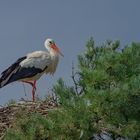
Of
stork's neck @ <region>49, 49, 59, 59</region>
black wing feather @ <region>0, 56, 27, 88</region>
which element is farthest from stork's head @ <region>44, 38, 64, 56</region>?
black wing feather @ <region>0, 56, 27, 88</region>

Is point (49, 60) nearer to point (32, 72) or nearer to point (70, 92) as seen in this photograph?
point (32, 72)

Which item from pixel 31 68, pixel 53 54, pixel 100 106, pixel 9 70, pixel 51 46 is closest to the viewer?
pixel 100 106

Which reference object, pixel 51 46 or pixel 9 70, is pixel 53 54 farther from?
pixel 9 70

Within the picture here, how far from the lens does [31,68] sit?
45.2 ft

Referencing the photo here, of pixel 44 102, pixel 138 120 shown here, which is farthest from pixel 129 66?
pixel 44 102

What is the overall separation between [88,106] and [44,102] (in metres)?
3.61

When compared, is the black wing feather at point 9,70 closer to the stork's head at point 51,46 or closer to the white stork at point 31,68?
the white stork at point 31,68

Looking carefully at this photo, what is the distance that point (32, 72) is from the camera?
1388 centimetres

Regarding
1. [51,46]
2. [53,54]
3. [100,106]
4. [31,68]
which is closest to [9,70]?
[31,68]

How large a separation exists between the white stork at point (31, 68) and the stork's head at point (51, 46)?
0.95ft

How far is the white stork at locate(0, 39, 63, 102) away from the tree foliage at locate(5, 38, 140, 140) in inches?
229

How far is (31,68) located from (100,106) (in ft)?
22.4

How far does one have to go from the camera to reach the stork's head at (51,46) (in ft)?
48.9

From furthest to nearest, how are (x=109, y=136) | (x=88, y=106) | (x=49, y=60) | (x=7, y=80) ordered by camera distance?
(x=49, y=60) < (x=7, y=80) < (x=109, y=136) < (x=88, y=106)
